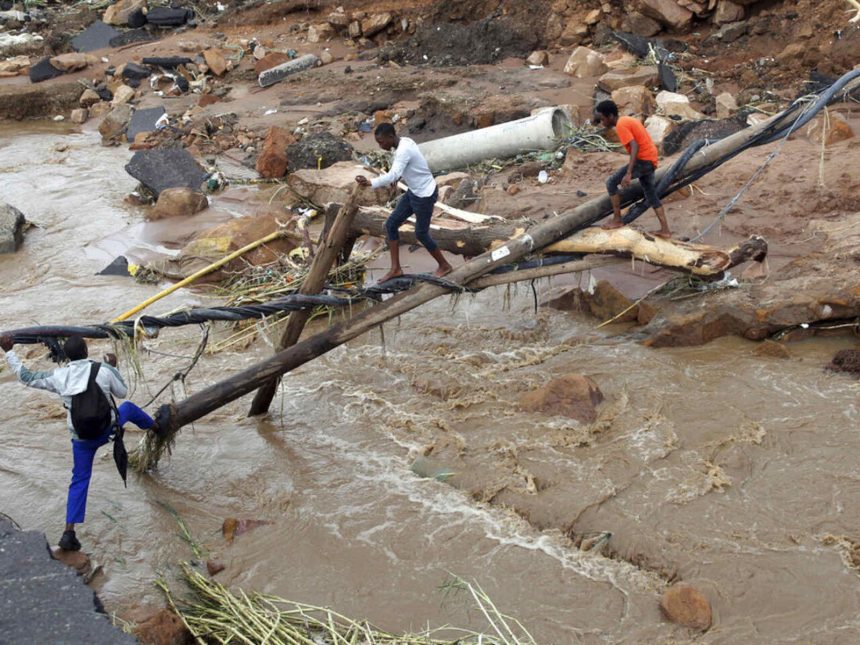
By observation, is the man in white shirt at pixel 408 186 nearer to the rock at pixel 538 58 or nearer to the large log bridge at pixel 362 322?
the large log bridge at pixel 362 322

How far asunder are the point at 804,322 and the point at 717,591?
2.93m

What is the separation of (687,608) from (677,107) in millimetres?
8521

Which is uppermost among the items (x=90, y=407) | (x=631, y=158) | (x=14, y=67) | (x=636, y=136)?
(x=636, y=136)

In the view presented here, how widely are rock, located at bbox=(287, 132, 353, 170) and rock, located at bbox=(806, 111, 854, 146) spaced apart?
5849 mm

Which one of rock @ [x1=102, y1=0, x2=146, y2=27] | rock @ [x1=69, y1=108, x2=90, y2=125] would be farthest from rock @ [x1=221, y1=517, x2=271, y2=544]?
rock @ [x1=102, y1=0, x2=146, y2=27]

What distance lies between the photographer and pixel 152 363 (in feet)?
27.1

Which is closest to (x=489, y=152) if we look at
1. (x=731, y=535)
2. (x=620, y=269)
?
(x=620, y=269)

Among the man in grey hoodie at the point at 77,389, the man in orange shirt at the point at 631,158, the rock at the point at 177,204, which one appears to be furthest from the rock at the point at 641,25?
the man in grey hoodie at the point at 77,389

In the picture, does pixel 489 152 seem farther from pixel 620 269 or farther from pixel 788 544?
pixel 788 544

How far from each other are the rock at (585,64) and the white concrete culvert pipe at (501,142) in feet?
8.73

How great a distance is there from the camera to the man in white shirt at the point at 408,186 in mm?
6023

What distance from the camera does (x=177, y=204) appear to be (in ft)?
38.4

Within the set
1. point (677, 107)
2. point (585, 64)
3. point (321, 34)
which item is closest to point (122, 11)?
point (321, 34)

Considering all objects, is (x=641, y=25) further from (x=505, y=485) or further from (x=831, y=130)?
(x=505, y=485)
